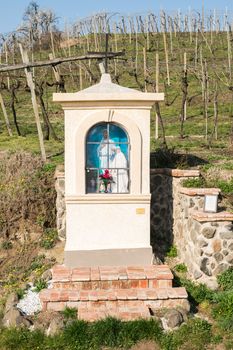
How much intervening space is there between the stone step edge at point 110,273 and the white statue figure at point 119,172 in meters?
1.36

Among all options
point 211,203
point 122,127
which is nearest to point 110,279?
point 211,203

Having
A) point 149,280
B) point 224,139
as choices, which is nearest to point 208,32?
point 224,139

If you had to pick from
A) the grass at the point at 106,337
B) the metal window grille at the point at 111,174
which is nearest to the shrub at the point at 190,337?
the grass at the point at 106,337

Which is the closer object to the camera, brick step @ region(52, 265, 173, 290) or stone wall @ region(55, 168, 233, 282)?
brick step @ region(52, 265, 173, 290)

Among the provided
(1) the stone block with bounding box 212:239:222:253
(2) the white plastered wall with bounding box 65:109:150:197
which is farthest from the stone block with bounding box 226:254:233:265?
(2) the white plastered wall with bounding box 65:109:150:197

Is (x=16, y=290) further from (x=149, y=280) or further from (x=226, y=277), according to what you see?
(x=226, y=277)

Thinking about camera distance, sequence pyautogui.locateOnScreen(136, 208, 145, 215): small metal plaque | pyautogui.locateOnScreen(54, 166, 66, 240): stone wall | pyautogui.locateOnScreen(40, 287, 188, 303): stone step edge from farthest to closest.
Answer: pyautogui.locateOnScreen(54, 166, 66, 240): stone wall
pyautogui.locateOnScreen(136, 208, 145, 215): small metal plaque
pyautogui.locateOnScreen(40, 287, 188, 303): stone step edge

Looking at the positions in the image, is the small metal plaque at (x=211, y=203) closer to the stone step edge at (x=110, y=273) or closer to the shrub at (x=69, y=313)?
the stone step edge at (x=110, y=273)

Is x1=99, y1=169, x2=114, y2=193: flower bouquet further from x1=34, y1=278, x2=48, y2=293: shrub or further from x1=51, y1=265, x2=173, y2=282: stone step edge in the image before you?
x1=34, y1=278, x2=48, y2=293: shrub

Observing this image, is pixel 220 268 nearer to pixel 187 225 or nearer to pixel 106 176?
pixel 187 225

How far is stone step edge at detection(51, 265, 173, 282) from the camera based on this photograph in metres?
6.92

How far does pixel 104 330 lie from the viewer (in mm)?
5844

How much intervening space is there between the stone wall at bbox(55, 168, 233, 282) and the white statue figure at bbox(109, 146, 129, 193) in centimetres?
123

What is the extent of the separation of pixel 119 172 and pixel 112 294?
7.02ft
